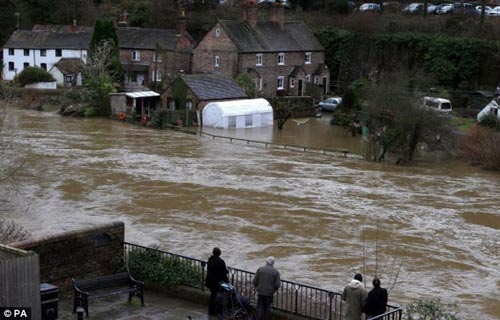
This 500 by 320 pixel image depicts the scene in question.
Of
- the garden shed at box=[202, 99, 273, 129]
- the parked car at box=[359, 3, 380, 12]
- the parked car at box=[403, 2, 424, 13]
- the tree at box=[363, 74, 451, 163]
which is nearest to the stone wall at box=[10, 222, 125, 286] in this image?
the tree at box=[363, 74, 451, 163]

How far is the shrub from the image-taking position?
126 ft

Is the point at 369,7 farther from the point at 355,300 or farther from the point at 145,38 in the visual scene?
the point at 355,300

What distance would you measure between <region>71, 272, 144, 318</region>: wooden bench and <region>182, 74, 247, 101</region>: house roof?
36544mm

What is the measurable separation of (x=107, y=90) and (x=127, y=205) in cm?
2598

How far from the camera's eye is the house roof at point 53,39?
228ft

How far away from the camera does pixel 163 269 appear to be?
16.1 meters

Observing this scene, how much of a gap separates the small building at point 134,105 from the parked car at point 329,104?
40.2 feet

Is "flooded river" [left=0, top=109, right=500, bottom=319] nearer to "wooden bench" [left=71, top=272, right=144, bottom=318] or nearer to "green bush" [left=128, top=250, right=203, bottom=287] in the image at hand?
"green bush" [left=128, top=250, right=203, bottom=287]

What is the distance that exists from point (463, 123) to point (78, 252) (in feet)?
124

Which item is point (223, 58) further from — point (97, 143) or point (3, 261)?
point (3, 261)

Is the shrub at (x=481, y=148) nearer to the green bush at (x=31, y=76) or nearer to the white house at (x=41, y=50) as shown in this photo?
the green bush at (x=31, y=76)

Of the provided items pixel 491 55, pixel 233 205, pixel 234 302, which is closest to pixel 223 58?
pixel 491 55

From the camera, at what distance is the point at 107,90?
53031 millimetres

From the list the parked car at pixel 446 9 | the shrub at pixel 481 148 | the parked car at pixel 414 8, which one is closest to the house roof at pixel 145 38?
the parked car at pixel 414 8
